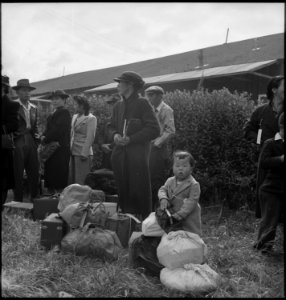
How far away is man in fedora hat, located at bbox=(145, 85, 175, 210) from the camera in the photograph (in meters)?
5.83

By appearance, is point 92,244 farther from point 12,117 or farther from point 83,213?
point 12,117

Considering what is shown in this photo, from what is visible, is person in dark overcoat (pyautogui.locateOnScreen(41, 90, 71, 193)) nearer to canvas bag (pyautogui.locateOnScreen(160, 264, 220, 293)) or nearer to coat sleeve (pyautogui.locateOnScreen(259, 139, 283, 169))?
coat sleeve (pyautogui.locateOnScreen(259, 139, 283, 169))

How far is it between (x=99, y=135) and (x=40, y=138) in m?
1.89

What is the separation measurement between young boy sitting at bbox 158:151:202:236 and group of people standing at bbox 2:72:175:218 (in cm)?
113

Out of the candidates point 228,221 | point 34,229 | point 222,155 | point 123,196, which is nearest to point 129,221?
point 123,196

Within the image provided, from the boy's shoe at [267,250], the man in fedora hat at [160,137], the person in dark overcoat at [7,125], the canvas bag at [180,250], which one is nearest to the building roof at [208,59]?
the man in fedora hat at [160,137]

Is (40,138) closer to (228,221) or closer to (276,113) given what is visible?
(228,221)

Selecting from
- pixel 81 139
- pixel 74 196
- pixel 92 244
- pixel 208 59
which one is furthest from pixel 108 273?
pixel 208 59

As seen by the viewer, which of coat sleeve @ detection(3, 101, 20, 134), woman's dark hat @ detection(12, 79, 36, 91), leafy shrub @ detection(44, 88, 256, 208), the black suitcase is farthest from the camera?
woman's dark hat @ detection(12, 79, 36, 91)

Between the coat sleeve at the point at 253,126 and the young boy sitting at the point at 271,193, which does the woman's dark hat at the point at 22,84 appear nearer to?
the coat sleeve at the point at 253,126

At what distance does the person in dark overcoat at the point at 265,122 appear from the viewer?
4.27 metres

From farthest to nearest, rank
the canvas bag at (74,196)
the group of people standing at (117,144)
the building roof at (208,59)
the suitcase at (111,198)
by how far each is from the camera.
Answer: the building roof at (208,59), the suitcase at (111,198), the group of people standing at (117,144), the canvas bag at (74,196)

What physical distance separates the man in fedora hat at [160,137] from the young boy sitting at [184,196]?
2.23 metres

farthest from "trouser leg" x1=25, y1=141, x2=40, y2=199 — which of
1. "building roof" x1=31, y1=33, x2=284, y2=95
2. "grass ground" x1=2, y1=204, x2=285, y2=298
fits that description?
"building roof" x1=31, y1=33, x2=284, y2=95
